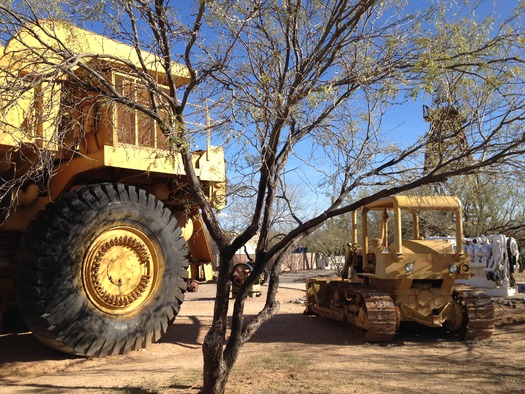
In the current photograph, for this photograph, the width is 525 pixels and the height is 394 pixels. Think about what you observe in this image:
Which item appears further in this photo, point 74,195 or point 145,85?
point 74,195

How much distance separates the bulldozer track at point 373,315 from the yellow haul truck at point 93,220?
2.89 m

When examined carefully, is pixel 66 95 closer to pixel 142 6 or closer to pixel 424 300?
pixel 142 6

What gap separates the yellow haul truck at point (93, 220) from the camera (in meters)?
6.44

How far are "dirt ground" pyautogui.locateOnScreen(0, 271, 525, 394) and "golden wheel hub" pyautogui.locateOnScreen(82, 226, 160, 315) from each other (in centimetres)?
80

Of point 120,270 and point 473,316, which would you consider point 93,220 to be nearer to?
point 120,270

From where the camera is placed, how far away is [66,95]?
5945 mm

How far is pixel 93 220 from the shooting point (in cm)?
721

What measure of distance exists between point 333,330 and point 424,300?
1.85 m

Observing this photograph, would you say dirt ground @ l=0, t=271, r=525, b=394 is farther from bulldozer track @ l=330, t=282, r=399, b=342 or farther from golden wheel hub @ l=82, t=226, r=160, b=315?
golden wheel hub @ l=82, t=226, r=160, b=315

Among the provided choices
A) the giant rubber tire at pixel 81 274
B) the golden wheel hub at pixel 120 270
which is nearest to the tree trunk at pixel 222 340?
the giant rubber tire at pixel 81 274

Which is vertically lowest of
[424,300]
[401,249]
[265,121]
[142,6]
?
[424,300]

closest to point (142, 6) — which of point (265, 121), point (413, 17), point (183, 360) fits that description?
point (265, 121)

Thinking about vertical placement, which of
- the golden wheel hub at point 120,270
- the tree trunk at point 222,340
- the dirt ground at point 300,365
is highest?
the golden wheel hub at point 120,270

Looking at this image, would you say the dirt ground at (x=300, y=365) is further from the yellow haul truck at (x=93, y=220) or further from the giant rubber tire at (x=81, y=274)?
the yellow haul truck at (x=93, y=220)
